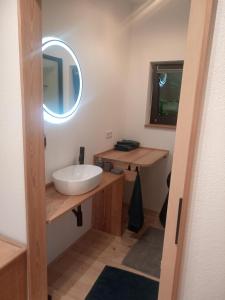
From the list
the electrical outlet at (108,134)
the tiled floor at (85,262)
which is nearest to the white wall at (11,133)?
the tiled floor at (85,262)

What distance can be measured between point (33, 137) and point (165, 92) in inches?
83.6

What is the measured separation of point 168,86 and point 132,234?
6.09ft

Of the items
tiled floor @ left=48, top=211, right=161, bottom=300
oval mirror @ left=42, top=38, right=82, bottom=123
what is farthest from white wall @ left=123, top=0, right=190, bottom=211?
oval mirror @ left=42, top=38, right=82, bottom=123

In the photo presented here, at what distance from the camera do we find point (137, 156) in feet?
8.59

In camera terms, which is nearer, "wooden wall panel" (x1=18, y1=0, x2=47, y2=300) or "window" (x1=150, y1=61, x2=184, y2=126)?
"wooden wall panel" (x1=18, y1=0, x2=47, y2=300)

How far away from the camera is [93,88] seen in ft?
7.75

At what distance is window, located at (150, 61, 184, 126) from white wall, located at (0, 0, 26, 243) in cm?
207

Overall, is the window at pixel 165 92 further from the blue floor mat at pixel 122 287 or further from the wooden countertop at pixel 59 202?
the blue floor mat at pixel 122 287

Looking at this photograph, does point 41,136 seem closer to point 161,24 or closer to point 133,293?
point 133,293

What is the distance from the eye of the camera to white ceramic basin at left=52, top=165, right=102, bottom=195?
1.74 meters

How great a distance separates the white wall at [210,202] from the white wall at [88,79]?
4.46ft

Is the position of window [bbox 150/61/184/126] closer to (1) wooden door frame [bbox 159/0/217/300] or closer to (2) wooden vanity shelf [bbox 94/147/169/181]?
(2) wooden vanity shelf [bbox 94/147/169/181]

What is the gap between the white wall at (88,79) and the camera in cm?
190

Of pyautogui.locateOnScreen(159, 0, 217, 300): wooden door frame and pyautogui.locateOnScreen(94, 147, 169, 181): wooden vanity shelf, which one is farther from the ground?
pyautogui.locateOnScreen(159, 0, 217, 300): wooden door frame
